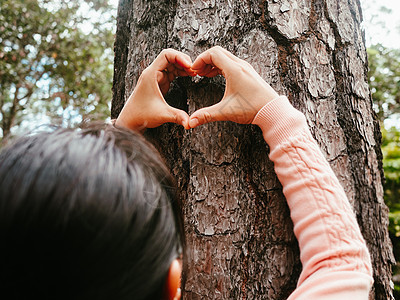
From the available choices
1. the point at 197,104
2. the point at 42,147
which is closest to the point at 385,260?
the point at 197,104

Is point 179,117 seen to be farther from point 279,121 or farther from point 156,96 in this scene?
point 279,121

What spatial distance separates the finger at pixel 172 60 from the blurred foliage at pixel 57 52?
19.6 ft

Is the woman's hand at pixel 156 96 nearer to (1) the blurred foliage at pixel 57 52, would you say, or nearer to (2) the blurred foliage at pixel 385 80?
(1) the blurred foliage at pixel 57 52

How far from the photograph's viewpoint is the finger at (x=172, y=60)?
1081mm

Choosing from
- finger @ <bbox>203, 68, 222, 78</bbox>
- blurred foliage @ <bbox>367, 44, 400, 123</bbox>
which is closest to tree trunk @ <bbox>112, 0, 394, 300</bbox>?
finger @ <bbox>203, 68, 222, 78</bbox>

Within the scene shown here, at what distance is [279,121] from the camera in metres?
0.98

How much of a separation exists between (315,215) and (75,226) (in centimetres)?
66

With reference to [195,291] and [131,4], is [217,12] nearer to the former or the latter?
[131,4]

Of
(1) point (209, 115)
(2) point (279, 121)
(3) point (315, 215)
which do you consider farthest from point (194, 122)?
(3) point (315, 215)

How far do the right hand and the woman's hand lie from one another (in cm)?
7

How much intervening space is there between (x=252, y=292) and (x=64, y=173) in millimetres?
777

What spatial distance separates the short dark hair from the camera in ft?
1.99

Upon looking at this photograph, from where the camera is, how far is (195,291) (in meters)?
1.08

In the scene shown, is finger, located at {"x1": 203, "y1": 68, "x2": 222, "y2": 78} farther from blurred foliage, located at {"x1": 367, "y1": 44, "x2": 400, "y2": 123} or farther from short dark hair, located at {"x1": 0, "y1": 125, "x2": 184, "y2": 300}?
blurred foliage, located at {"x1": 367, "y1": 44, "x2": 400, "y2": 123}
